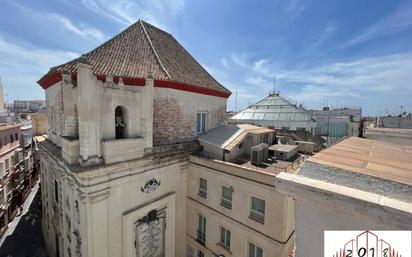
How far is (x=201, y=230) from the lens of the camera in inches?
479

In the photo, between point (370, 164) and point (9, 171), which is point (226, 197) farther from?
point (9, 171)

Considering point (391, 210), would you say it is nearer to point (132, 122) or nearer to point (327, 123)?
point (132, 122)

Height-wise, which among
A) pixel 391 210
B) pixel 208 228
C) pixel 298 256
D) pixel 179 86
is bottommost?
pixel 208 228

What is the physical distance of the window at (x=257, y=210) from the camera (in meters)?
9.46

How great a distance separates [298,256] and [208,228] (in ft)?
34.6

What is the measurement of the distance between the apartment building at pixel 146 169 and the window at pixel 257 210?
50 millimetres

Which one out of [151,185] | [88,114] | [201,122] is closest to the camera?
[88,114]

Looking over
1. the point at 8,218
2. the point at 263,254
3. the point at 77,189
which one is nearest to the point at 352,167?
the point at 263,254

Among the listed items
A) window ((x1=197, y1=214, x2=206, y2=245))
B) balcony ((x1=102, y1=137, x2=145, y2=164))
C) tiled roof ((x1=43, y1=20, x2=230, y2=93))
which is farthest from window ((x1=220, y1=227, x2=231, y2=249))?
tiled roof ((x1=43, y1=20, x2=230, y2=93))

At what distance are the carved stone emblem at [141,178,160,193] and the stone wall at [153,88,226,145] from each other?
7.20 feet

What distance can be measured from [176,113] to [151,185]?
4.56 metres

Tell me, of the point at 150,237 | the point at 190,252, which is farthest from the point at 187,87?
the point at 190,252

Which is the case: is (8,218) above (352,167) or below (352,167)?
below

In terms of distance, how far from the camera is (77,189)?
850 cm
